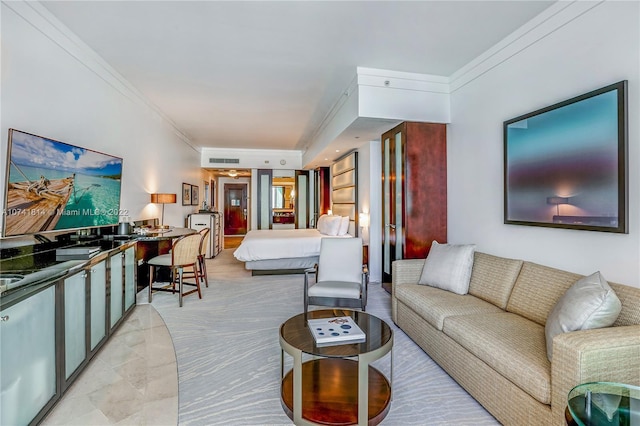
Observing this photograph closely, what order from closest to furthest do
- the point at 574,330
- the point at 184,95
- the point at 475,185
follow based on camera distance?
the point at 574,330, the point at 475,185, the point at 184,95

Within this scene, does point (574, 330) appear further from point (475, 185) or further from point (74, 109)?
point (74, 109)

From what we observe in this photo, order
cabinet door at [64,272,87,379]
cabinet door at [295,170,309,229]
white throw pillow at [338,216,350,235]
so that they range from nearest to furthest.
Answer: cabinet door at [64,272,87,379]
white throw pillow at [338,216,350,235]
cabinet door at [295,170,309,229]

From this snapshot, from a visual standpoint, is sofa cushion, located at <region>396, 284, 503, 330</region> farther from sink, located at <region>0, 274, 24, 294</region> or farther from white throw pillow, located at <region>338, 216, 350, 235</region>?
white throw pillow, located at <region>338, 216, 350, 235</region>

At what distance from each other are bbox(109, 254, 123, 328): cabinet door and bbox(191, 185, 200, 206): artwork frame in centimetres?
461

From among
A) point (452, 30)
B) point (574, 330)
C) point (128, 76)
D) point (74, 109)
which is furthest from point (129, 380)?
point (452, 30)

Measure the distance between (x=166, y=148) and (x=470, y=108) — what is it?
510cm

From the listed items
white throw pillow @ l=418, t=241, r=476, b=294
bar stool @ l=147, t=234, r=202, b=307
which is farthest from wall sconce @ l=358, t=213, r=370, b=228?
bar stool @ l=147, t=234, r=202, b=307

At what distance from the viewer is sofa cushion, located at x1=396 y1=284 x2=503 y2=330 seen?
2453 millimetres

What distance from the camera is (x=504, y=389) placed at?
181 cm

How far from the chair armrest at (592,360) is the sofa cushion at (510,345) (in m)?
0.08

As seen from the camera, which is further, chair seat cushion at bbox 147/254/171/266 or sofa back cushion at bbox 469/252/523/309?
chair seat cushion at bbox 147/254/171/266

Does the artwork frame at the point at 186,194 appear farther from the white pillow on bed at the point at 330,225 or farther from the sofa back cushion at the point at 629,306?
the sofa back cushion at the point at 629,306

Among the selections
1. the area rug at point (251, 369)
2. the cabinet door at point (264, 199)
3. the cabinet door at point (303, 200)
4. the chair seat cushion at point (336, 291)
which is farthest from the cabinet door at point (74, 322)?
the cabinet door at point (303, 200)

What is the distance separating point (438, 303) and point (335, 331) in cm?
108
